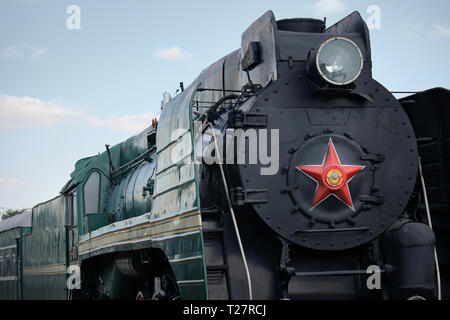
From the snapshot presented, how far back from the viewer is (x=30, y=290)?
13.9 m

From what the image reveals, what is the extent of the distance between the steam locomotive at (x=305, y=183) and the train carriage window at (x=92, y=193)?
3.66 meters

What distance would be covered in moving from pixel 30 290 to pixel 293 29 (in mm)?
9850

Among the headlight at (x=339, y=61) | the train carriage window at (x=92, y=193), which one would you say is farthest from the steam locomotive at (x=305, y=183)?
the train carriage window at (x=92, y=193)

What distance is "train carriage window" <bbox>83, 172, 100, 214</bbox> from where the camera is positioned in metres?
9.94

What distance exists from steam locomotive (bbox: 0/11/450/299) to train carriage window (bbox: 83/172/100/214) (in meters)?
3.66

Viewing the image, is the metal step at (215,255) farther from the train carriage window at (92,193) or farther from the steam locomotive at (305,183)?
the train carriage window at (92,193)

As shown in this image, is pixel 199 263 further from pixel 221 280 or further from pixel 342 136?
pixel 342 136

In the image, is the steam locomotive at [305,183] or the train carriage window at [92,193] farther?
the train carriage window at [92,193]

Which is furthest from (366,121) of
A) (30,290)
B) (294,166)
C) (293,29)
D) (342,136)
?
(30,290)

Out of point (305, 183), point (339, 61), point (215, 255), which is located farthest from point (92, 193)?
point (339, 61)

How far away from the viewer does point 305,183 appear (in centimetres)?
562

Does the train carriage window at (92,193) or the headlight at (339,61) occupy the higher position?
the headlight at (339,61)

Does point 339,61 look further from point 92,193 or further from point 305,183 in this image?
point 92,193

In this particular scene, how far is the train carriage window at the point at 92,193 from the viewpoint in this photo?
32.6 ft
